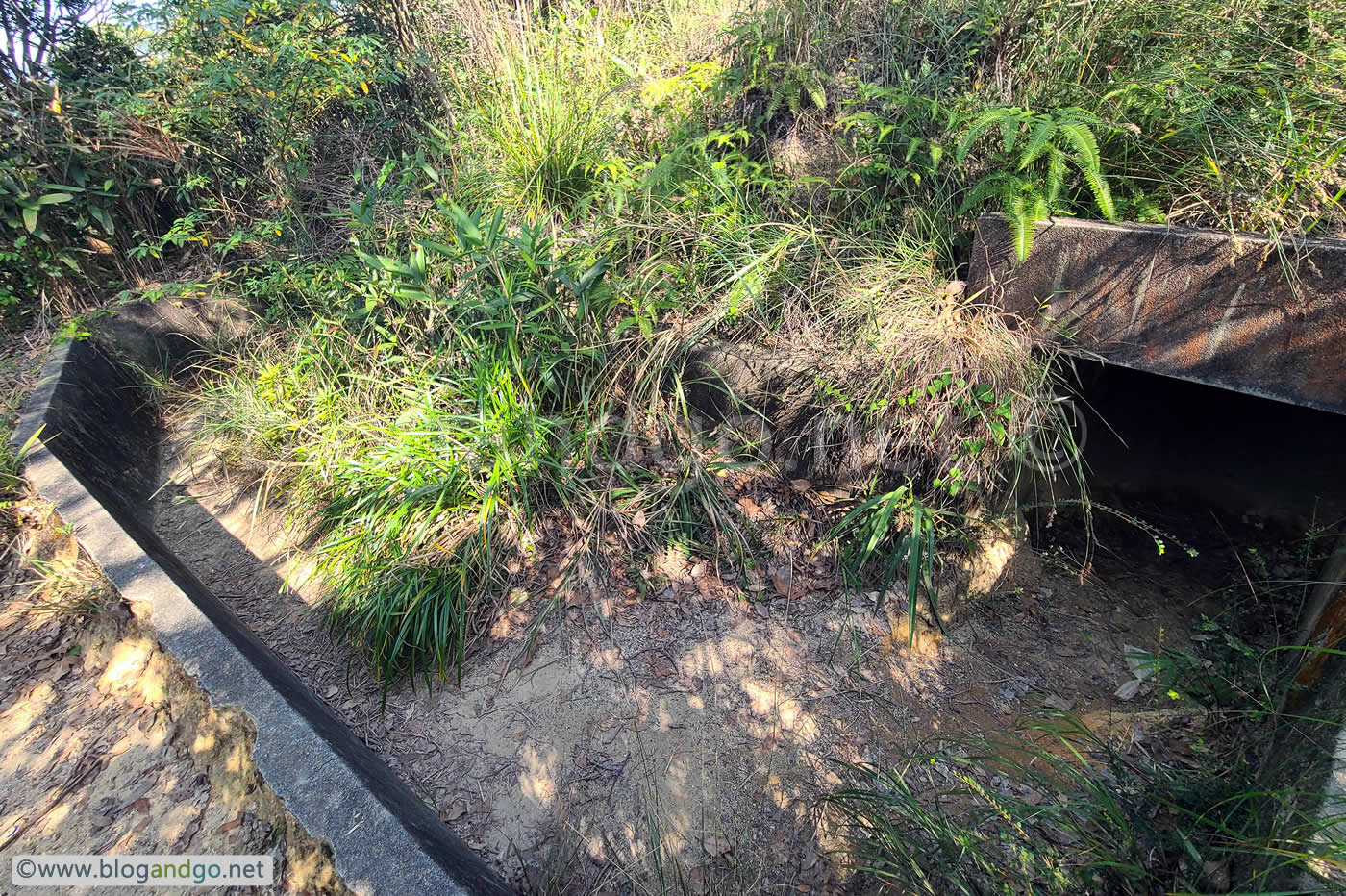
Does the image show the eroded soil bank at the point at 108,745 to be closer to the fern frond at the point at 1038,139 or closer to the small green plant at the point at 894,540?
the small green plant at the point at 894,540

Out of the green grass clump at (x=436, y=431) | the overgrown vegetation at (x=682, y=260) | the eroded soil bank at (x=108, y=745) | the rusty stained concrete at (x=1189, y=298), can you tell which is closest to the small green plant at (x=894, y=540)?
the overgrown vegetation at (x=682, y=260)

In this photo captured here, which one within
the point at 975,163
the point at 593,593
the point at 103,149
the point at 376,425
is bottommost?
the point at 593,593

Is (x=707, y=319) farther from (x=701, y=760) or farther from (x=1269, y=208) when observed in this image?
(x=1269, y=208)

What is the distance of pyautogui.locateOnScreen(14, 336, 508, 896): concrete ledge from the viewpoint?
5.28 feet

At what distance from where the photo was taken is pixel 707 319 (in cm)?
294

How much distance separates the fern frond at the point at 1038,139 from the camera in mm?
2434

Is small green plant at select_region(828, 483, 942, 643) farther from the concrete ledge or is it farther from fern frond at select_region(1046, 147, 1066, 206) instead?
the concrete ledge

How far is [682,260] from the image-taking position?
3.19 metres

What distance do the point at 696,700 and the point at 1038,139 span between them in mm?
2528

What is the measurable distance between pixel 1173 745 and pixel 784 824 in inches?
Answer: 51.5

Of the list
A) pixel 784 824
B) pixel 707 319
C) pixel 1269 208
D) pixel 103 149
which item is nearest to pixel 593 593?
pixel 784 824

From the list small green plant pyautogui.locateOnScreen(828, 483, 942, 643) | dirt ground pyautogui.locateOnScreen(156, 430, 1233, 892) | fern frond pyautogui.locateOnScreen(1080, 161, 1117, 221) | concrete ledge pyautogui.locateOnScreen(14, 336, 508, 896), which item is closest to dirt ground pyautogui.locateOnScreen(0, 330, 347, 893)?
concrete ledge pyautogui.locateOnScreen(14, 336, 508, 896)

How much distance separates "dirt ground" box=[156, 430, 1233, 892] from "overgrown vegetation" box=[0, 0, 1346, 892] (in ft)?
0.68

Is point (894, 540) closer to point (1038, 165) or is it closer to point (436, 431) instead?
point (1038, 165)
